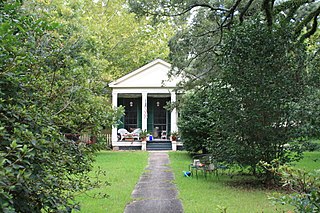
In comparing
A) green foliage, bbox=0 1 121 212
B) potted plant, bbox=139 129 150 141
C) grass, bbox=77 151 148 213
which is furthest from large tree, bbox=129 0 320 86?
potted plant, bbox=139 129 150 141

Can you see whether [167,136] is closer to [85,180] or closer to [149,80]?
[149,80]

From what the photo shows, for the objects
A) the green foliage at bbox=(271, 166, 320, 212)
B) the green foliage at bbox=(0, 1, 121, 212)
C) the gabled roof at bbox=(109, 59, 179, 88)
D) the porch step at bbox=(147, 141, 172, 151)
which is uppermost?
the gabled roof at bbox=(109, 59, 179, 88)

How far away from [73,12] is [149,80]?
20.0ft

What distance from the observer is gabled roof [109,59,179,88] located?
23.6 m

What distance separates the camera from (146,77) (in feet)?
78.0

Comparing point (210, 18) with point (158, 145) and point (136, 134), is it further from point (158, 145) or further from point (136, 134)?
point (136, 134)

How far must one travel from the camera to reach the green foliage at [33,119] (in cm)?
273

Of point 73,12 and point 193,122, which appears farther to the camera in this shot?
point 73,12

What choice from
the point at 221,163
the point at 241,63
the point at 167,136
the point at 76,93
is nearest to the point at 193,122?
the point at 221,163

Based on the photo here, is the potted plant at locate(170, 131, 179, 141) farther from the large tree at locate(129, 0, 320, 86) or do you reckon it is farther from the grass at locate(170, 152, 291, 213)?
the grass at locate(170, 152, 291, 213)

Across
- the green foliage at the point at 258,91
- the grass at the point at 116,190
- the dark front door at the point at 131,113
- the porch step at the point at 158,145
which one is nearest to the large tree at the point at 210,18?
the green foliage at the point at 258,91

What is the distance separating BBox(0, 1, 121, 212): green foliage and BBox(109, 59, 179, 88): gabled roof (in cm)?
1845

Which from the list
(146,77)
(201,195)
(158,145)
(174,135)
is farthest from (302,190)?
(146,77)

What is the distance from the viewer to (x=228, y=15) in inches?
457
